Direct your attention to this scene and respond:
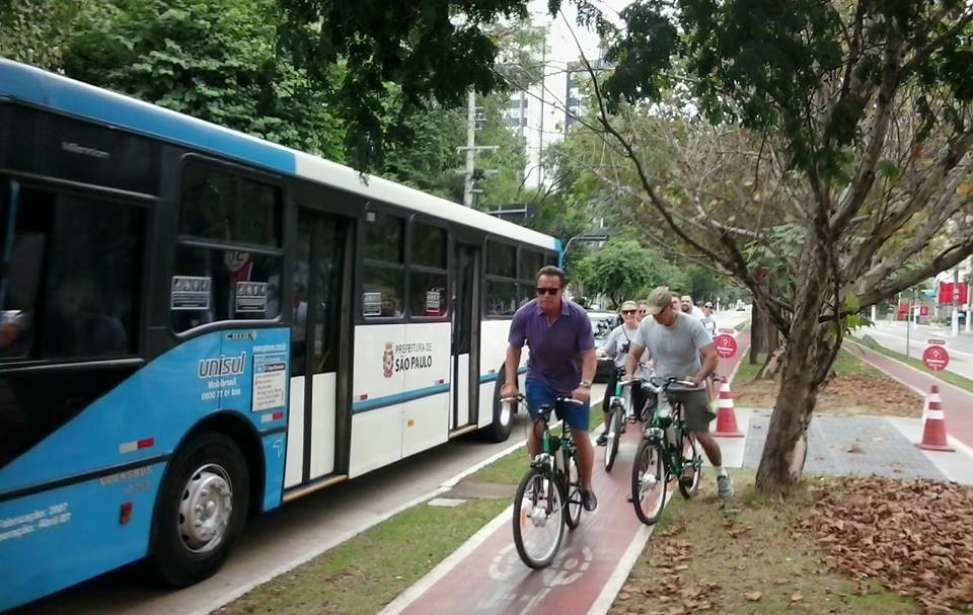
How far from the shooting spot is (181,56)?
1368 centimetres

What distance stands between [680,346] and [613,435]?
7.71 ft

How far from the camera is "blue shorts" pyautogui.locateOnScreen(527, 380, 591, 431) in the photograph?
5977 millimetres

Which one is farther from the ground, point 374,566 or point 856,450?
point 856,450

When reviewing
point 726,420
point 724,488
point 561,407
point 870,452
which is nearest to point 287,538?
point 561,407

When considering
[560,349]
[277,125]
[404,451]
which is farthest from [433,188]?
[560,349]

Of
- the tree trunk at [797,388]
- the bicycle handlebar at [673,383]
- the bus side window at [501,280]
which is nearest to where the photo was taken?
the tree trunk at [797,388]

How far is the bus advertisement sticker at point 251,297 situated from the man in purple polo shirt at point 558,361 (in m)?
1.75

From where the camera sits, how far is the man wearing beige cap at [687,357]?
7043 millimetres

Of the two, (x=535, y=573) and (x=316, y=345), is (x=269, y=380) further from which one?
(x=535, y=573)

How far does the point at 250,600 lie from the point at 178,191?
2412 mm

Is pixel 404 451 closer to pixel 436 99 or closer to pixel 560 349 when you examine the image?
pixel 560 349

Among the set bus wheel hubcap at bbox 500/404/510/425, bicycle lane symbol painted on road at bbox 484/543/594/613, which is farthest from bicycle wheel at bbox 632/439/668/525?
bus wheel hubcap at bbox 500/404/510/425

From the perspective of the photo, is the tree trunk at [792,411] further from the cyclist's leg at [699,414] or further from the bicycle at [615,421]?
the bicycle at [615,421]

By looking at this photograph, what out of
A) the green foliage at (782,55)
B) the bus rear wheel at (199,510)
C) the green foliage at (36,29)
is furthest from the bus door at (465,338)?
the green foliage at (36,29)
